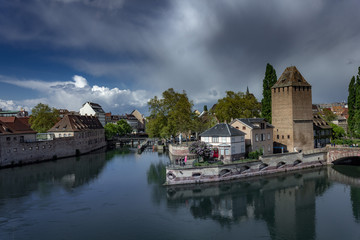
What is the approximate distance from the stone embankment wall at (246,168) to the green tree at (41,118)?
5094 centimetres

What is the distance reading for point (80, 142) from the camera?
67.9 metres

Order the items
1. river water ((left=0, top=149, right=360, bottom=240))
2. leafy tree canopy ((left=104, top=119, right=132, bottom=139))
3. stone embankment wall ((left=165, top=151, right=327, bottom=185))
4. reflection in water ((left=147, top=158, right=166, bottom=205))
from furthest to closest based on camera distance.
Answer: leafy tree canopy ((left=104, top=119, right=132, bottom=139)) < stone embankment wall ((left=165, top=151, right=327, bottom=185)) < reflection in water ((left=147, top=158, right=166, bottom=205)) < river water ((left=0, top=149, right=360, bottom=240))

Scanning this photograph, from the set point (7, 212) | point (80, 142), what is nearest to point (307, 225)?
point (7, 212)

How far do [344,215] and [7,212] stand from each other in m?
31.4

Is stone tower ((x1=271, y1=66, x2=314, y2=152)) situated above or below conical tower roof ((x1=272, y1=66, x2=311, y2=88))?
below

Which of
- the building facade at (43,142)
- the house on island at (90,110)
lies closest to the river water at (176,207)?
the building facade at (43,142)

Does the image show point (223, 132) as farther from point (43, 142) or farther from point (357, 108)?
point (43, 142)

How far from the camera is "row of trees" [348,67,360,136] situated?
49969 millimetres

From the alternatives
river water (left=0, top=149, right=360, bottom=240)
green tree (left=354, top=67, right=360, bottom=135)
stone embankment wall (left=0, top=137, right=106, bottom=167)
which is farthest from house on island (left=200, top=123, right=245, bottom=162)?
stone embankment wall (left=0, top=137, right=106, bottom=167)

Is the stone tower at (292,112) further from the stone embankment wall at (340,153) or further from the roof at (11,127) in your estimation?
the roof at (11,127)

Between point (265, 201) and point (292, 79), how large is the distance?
2656cm

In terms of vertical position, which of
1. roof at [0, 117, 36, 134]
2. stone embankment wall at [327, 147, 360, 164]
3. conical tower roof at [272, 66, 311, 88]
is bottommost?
stone embankment wall at [327, 147, 360, 164]

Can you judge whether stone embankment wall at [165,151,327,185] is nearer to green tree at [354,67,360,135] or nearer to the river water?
the river water

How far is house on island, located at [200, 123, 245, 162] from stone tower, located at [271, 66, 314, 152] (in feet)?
36.2
